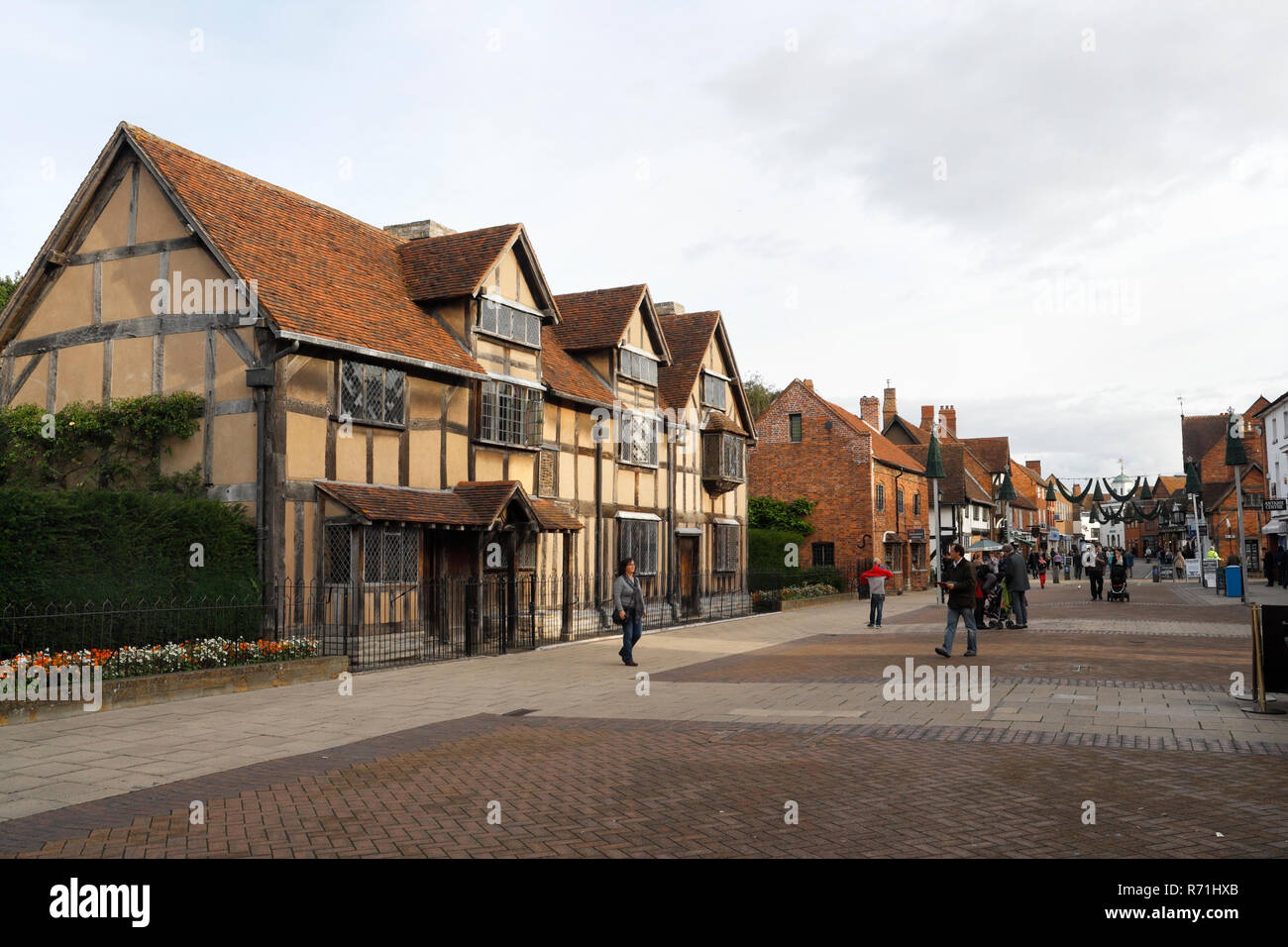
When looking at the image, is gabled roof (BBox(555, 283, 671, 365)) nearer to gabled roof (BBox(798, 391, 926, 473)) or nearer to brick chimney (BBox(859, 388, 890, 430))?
gabled roof (BBox(798, 391, 926, 473))

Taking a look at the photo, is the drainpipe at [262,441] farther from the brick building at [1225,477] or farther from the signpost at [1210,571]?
the brick building at [1225,477]

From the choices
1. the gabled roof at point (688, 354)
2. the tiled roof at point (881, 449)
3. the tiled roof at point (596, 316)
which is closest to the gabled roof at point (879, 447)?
the tiled roof at point (881, 449)

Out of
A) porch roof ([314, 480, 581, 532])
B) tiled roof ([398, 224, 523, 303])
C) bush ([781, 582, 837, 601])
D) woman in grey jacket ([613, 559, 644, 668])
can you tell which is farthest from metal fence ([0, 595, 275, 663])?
bush ([781, 582, 837, 601])

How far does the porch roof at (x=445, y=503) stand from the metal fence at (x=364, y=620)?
1131mm

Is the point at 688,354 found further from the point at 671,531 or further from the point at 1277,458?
the point at 1277,458

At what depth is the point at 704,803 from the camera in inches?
274

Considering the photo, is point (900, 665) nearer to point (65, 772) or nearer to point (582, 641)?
point (582, 641)

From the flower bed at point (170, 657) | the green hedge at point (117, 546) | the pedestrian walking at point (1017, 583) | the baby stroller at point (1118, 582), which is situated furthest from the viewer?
the baby stroller at point (1118, 582)

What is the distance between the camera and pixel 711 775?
7891 millimetres

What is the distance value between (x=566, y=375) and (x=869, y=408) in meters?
30.2

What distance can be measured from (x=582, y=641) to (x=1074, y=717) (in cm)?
1258

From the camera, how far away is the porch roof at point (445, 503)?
16.5 metres

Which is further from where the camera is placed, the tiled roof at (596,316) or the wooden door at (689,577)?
the wooden door at (689,577)
